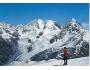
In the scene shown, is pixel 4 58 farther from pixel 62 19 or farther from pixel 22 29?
pixel 62 19

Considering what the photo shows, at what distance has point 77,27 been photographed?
2.73 metres

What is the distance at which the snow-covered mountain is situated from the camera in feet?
8.94

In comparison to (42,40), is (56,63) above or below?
below

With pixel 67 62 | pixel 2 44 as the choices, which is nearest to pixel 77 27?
pixel 67 62

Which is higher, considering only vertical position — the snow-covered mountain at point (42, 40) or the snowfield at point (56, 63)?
the snow-covered mountain at point (42, 40)

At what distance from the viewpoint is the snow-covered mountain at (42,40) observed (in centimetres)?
272

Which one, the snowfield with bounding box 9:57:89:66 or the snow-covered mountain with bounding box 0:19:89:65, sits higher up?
the snow-covered mountain with bounding box 0:19:89:65

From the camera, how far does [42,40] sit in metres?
2.73

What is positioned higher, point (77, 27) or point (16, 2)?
point (16, 2)

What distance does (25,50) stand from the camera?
2748 mm

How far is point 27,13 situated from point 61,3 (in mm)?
339
